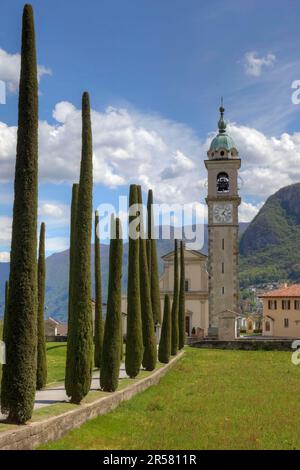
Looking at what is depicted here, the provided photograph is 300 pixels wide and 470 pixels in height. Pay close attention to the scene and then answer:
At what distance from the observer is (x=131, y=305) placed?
23.7m

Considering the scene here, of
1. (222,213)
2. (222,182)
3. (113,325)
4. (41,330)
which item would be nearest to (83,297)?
(113,325)

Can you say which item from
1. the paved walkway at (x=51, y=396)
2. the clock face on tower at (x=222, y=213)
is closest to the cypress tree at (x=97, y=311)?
the paved walkway at (x=51, y=396)

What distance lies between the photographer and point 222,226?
2356 inches

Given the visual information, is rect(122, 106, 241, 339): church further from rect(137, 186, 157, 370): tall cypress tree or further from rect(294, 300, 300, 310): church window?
rect(137, 186, 157, 370): tall cypress tree

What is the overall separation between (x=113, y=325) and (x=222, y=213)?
4193 cm

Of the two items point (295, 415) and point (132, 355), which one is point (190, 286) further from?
point (295, 415)

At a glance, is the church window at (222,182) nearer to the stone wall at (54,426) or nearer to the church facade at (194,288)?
the church facade at (194,288)

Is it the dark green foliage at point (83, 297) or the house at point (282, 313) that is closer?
the dark green foliage at point (83, 297)

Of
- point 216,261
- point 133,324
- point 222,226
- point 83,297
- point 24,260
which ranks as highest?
point 222,226

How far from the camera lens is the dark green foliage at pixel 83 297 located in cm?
1585

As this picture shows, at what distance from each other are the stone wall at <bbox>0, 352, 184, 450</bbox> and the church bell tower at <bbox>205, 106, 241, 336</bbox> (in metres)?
39.9

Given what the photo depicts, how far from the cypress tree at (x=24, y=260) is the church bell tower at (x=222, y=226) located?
150 ft

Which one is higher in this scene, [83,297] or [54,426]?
[83,297]

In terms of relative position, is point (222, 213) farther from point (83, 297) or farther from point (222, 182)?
point (83, 297)
